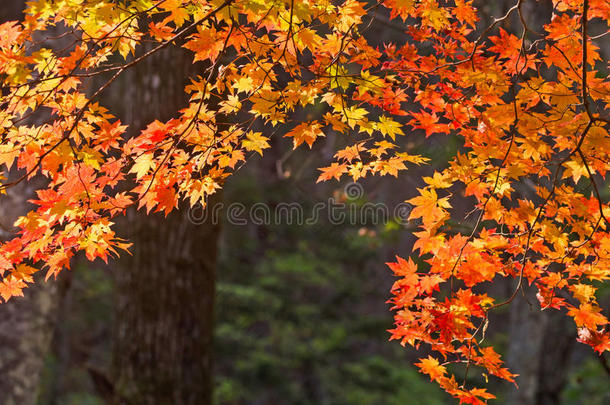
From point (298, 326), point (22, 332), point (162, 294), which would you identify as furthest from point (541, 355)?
point (298, 326)

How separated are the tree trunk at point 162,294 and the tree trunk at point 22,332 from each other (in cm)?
67

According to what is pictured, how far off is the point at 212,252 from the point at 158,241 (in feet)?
1.37

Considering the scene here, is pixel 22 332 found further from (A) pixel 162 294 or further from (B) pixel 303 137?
(B) pixel 303 137

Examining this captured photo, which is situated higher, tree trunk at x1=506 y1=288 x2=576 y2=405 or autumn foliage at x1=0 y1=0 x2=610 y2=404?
autumn foliage at x1=0 y1=0 x2=610 y2=404

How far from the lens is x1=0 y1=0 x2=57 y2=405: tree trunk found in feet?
13.8

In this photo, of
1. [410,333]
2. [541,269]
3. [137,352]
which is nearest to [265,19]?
[410,333]

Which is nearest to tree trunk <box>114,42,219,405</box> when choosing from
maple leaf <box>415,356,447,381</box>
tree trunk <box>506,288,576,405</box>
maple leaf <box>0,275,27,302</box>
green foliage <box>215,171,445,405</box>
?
maple leaf <box>0,275,27,302</box>

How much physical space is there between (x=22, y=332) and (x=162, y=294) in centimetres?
115

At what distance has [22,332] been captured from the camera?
427 centimetres

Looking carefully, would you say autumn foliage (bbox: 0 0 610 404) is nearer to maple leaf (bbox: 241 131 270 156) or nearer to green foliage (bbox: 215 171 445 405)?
maple leaf (bbox: 241 131 270 156)

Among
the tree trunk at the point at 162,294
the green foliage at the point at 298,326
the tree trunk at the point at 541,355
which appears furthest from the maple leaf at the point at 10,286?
the green foliage at the point at 298,326

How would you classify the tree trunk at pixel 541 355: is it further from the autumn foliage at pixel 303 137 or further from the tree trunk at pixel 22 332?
the tree trunk at pixel 22 332

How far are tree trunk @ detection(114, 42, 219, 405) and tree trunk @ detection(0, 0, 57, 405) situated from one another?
0.67 m

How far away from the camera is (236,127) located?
245 centimetres
